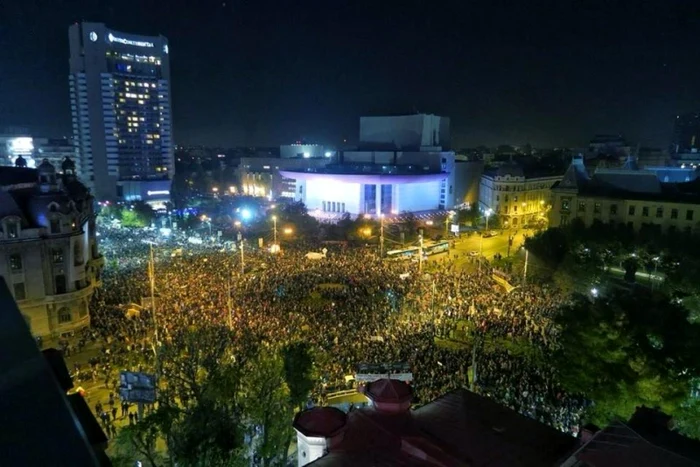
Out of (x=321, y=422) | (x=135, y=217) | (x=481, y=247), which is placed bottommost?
(x=481, y=247)

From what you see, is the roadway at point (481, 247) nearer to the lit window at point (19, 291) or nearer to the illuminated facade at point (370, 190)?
the illuminated facade at point (370, 190)

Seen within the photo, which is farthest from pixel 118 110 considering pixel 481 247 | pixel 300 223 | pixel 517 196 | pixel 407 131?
pixel 481 247

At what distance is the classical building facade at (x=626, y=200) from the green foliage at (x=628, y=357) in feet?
96.9

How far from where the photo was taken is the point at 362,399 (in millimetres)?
18312

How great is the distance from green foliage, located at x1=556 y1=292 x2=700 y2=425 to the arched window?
84.0 feet

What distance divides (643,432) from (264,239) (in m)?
45.8

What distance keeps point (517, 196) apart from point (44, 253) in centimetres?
6263

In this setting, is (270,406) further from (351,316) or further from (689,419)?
(351,316)

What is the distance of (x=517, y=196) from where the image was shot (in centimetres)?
7375

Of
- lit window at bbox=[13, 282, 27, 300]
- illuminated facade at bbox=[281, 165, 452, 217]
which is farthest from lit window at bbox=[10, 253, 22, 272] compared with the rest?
illuminated facade at bbox=[281, 165, 452, 217]

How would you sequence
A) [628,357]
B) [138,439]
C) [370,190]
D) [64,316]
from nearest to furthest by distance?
[138,439] → [628,357] → [64,316] → [370,190]

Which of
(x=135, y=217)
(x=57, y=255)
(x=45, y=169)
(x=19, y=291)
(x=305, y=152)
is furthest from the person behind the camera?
(x=305, y=152)

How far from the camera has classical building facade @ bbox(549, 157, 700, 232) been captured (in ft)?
132

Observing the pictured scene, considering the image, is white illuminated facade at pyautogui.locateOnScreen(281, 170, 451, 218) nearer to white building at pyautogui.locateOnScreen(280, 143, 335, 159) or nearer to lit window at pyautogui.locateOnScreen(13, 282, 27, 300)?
white building at pyautogui.locateOnScreen(280, 143, 335, 159)
